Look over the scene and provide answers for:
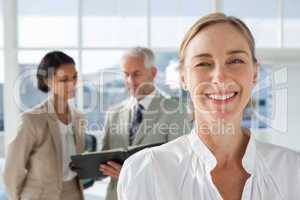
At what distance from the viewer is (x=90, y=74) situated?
3.20 metres

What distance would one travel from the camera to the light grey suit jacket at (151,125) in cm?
211

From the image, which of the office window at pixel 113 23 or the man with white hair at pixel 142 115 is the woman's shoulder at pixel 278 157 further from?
the office window at pixel 113 23

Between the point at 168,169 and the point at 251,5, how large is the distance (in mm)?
2629

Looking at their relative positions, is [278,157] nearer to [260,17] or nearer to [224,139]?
[224,139]

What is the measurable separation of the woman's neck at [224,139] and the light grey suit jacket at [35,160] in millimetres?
1303

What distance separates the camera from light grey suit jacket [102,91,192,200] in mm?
2113

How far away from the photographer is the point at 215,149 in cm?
102

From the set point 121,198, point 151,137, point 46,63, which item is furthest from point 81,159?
point 121,198

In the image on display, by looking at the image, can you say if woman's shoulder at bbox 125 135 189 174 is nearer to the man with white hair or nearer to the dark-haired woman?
the man with white hair

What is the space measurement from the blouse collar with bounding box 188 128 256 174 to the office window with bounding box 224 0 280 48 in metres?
2.41

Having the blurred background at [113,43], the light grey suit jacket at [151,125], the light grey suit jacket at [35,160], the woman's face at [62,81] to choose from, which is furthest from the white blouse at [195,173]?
the blurred background at [113,43]

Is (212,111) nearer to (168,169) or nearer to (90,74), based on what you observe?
(168,169)

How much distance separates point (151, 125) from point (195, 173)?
1.18m

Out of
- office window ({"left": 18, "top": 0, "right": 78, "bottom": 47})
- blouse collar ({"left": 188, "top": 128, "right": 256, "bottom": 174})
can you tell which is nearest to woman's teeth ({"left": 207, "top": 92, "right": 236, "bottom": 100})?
blouse collar ({"left": 188, "top": 128, "right": 256, "bottom": 174})
